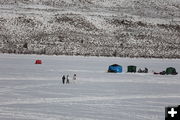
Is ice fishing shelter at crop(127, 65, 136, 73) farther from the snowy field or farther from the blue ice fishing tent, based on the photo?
the snowy field

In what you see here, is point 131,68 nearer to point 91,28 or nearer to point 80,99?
point 80,99

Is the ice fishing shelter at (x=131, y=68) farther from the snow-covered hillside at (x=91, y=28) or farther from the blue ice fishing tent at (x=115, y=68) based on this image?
the snow-covered hillside at (x=91, y=28)

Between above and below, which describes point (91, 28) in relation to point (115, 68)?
above

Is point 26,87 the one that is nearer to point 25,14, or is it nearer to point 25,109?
point 25,109

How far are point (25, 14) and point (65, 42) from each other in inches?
692

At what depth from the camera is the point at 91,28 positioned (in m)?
96.1

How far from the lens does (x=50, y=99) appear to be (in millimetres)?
22375

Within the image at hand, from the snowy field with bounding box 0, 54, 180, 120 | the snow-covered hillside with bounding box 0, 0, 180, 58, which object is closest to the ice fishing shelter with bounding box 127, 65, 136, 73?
the snowy field with bounding box 0, 54, 180, 120

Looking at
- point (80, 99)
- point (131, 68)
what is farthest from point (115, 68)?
point (80, 99)

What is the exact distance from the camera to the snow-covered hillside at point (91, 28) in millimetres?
81250

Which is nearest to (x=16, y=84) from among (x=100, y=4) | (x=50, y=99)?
(x=50, y=99)

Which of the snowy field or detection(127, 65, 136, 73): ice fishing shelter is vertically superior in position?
detection(127, 65, 136, 73): ice fishing shelter

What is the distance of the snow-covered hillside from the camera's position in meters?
81.2

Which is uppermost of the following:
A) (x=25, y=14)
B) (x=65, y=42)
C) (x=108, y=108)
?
(x=25, y=14)
